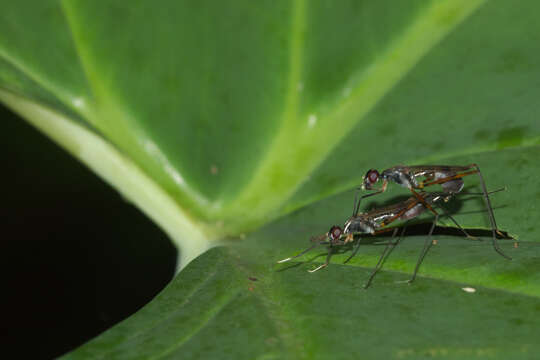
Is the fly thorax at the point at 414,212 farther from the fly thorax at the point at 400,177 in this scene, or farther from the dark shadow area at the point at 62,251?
the dark shadow area at the point at 62,251

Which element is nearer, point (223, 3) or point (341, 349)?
point (341, 349)

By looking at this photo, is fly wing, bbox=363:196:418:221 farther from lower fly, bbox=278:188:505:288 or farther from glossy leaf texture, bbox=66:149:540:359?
glossy leaf texture, bbox=66:149:540:359

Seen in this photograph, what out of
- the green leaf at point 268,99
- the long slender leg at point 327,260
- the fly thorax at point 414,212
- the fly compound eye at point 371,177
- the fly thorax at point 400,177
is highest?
the green leaf at point 268,99

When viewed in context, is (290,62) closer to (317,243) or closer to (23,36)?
(317,243)

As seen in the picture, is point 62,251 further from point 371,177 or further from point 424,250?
point 424,250

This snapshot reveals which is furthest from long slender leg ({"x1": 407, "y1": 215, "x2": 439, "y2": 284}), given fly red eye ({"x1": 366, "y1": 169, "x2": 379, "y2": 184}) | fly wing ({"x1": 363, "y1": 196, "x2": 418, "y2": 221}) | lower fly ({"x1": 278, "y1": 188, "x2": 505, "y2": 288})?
fly red eye ({"x1": 366, "y1": 169, "x2": 379, "y2": 184})

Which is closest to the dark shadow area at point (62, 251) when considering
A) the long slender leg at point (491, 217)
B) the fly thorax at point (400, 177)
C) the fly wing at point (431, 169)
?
the fly thorax at point (400, 177)

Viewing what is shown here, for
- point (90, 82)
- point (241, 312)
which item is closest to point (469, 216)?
point (241, 312)
